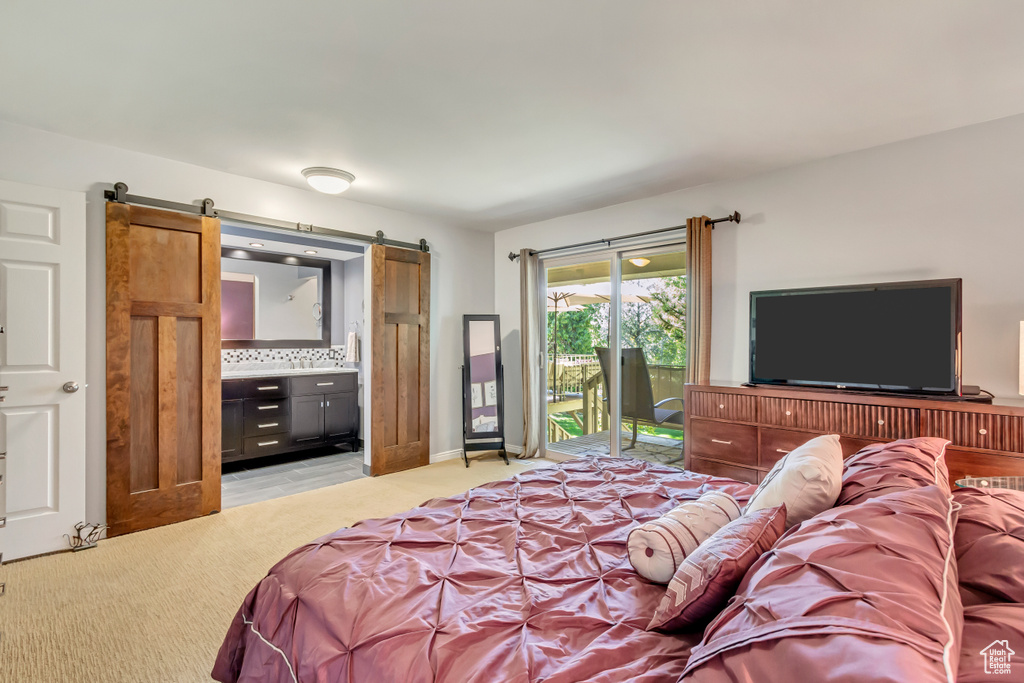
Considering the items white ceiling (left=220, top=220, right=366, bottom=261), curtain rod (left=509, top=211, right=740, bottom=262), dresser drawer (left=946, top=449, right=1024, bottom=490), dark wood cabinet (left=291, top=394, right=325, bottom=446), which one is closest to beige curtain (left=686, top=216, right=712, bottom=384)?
curtain rod (left=509, top=211, right=740, bottom=262)

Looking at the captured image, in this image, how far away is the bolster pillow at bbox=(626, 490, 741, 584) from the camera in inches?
51.0

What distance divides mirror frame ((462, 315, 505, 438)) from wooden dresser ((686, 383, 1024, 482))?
225cm

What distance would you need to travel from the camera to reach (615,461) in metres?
2.55

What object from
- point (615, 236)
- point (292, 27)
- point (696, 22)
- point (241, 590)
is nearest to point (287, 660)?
point (241, 590)

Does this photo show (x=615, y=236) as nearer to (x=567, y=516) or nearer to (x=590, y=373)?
(x=590, y=373)

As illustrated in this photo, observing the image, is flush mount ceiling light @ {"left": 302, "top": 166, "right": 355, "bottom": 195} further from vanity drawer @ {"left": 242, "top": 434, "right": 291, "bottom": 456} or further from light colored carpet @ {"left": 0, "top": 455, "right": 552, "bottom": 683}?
vanity drawer @ {"left": 242, "top": 434, "right": 291, "bottom": 456}

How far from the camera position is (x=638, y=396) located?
461 centimetres

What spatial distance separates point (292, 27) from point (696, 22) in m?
1.67

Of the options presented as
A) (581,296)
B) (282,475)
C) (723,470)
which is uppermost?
(581,296)

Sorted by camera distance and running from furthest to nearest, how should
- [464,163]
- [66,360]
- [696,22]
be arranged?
[464,163], [66,360], [696,22]

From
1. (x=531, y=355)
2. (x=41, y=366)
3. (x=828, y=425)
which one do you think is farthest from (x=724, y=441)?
(x=41, y=366)

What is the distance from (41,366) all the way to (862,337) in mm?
5074

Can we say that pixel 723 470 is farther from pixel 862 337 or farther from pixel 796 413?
pixel 862 337

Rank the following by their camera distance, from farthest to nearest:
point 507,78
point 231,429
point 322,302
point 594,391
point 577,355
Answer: point 322,302, point 577,355, point 594,391, point 231,429, point 507,78
